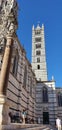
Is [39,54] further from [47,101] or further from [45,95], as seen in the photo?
[47,101]

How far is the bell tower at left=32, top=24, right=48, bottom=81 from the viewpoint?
35.1 meters

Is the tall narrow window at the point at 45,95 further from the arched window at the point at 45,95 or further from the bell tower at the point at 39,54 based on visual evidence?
the bell tower at the point at 39,54

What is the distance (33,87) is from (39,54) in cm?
1439

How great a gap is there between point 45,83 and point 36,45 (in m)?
14.8

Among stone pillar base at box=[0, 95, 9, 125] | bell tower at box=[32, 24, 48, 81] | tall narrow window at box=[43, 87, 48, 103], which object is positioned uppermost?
bell tower at box=[32, 24, 48, 81]

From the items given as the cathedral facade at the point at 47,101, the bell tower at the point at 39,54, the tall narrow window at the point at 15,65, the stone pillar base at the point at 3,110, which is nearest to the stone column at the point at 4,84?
the stone pillar base at the point at 3,110

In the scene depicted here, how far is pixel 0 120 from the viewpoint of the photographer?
15.5 ft

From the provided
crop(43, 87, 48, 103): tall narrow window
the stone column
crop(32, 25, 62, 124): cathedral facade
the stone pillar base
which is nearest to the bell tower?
crop(32, 25, 62, 124): cathedral facade

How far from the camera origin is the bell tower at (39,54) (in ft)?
115

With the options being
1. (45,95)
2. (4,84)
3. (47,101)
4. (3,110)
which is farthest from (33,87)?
(3,110)

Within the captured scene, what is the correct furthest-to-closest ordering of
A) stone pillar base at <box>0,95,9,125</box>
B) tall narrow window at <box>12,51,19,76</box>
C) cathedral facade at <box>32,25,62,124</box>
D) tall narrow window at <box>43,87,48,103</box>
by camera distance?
tall narrow window at <box>43,87,48,103</box>, cathedral facade at <box>32,25,62,124</box>, tall narrow window at <box>12,51,19,76</box>, stone pillar base at <box>0,95,9,125</box>

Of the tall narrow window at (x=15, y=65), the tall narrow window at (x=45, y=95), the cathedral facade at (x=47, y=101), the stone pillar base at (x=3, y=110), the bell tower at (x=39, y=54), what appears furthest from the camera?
the bell tower at (x=39, y=54)

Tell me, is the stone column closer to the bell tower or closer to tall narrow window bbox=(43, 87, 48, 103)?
tall narrow window bbox=(43, 87, 48, 103)

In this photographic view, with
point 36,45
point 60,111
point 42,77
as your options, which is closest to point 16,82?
point 60,111
